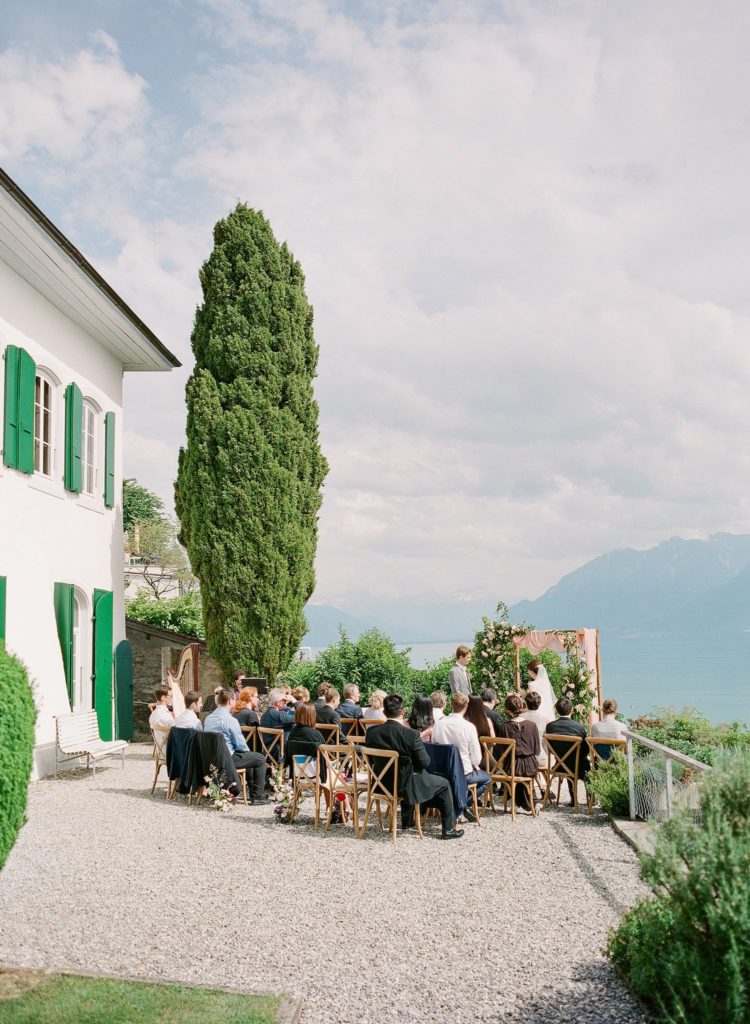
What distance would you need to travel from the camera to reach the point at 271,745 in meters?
11.3

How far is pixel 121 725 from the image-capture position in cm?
1495

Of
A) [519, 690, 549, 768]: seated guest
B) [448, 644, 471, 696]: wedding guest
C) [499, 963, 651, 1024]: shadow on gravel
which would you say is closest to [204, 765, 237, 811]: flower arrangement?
[448, 644, 471, 696]: wedding guest

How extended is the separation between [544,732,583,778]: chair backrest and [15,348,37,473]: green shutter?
7370 mm

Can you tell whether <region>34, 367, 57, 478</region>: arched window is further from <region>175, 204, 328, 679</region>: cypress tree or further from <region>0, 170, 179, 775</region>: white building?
<region>175, 204, 328, 679</region>: cypress tree

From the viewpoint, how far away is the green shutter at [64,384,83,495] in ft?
44.3

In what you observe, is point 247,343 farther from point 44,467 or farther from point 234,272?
point 44,467

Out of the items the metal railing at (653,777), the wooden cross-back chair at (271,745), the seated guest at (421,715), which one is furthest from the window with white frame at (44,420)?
the metal railing at (653,777)

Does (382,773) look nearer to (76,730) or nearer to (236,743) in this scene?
(236,743)

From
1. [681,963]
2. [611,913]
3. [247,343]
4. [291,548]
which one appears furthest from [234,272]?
[681,963]

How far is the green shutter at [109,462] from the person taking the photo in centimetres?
1509

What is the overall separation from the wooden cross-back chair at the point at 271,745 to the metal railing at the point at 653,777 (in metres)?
4.16

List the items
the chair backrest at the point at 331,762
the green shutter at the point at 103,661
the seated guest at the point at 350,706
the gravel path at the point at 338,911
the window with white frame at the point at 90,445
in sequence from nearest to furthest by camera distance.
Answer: the gravel path at the point at 338,911
the chair backrest at the point at 331,762
the seated guest at the point at 350,706
the green shutter at the point at 103,661
the window with white frame at the point at 90,445

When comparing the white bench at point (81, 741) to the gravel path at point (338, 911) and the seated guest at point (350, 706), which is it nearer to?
the gravel path at point (338, 911)

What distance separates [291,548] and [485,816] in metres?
8.20
